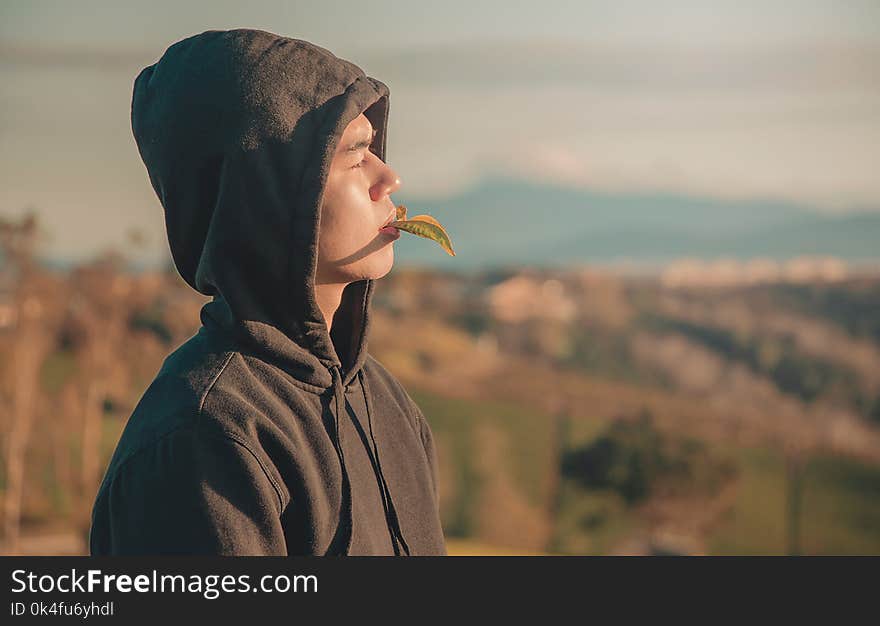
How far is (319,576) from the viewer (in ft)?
5.80

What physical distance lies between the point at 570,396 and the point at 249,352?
8.63m

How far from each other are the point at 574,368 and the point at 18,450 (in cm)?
514

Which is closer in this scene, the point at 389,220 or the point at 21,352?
the point at 389,220

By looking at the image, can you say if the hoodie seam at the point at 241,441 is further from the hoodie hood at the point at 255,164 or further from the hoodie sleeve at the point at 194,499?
the hoodie hood at the point at 255,164

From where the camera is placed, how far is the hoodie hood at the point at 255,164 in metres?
1.76

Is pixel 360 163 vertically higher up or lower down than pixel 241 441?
higher up

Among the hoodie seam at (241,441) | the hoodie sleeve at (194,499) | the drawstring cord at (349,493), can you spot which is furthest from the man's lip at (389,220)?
the hoodie sleeve at (194,499)

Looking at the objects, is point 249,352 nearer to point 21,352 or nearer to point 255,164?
point 255,164

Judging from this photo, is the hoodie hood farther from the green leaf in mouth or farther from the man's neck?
the green leaf in mouth

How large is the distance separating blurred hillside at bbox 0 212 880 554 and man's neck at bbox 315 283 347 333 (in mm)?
7056

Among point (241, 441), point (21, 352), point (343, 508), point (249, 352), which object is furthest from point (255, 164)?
point (21, 352)

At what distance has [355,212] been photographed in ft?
6.08

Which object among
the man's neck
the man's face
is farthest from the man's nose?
the man's neck

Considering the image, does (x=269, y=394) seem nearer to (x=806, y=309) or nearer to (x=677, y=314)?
(x=677, y=314)
